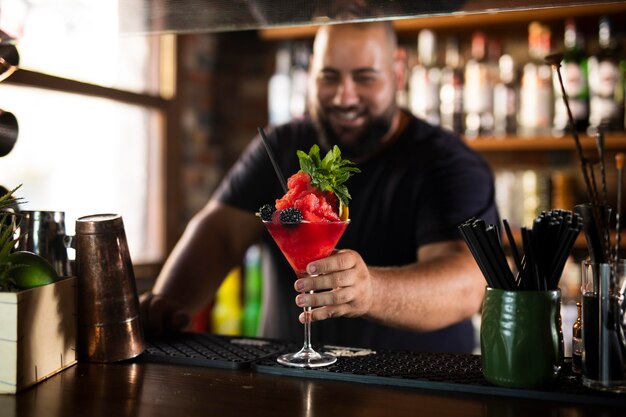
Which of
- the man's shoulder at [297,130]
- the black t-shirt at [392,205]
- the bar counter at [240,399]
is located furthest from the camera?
the man's shoulder at [297,130]

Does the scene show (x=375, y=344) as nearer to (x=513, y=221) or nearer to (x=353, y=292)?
(x=353, y=292)

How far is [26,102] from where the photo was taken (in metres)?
2.79

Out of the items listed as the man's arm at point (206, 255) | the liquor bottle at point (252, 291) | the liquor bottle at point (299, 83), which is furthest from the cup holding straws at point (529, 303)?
the liquor bottle at point (252, 291)

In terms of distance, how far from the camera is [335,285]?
118cm

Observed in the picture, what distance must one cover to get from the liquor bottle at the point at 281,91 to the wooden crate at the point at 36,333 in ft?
7.20

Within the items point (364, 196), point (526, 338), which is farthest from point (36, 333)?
point (364, 196)

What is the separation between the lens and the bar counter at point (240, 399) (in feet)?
3.34

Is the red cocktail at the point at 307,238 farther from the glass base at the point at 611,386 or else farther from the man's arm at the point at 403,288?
the glass base at the point at 611,386

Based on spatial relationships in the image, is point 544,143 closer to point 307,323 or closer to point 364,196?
point 364,196

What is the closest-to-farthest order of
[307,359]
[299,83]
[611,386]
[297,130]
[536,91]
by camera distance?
[611,386], [307,359], [297,130], [536,91], [299,83]

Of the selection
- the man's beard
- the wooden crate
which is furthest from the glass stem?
the man's beard

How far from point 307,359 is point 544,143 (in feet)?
6.61

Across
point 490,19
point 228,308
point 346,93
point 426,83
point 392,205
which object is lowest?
point 228,308

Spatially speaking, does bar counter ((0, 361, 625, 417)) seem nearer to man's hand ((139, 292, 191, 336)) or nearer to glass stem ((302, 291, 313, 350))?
glass stem ((302, 291, 313, 350))
